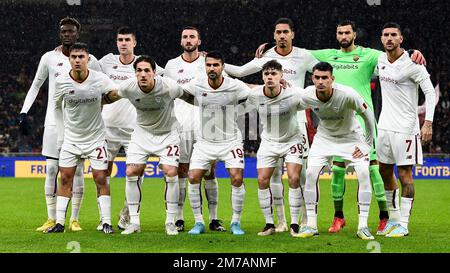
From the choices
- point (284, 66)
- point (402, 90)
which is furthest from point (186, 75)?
point (402, 90)

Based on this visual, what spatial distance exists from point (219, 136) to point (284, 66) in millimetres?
1140

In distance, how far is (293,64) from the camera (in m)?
9.40

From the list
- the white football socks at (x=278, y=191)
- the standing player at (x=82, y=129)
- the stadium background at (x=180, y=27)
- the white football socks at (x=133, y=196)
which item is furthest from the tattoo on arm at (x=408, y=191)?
Result: the stadium background at (x=180, y=27)

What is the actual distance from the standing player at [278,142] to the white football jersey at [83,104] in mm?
1647

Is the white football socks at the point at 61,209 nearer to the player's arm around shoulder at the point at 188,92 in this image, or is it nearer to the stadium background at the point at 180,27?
the player's arm around shoulder at the point at 188,92

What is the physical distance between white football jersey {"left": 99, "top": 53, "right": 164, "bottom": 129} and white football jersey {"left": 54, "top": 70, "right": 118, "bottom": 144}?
1.97 feet

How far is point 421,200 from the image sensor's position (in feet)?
49.4

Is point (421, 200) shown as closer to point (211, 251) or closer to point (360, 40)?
point (211, 251)

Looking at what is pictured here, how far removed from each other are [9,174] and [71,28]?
14.0 m

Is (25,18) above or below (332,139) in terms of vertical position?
above

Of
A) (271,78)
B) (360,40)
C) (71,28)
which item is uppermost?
(360,40)

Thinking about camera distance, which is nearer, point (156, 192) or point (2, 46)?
point (156, 192)

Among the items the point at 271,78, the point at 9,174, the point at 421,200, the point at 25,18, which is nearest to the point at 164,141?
the point at 271,78

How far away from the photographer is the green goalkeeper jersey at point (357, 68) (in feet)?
30.1
